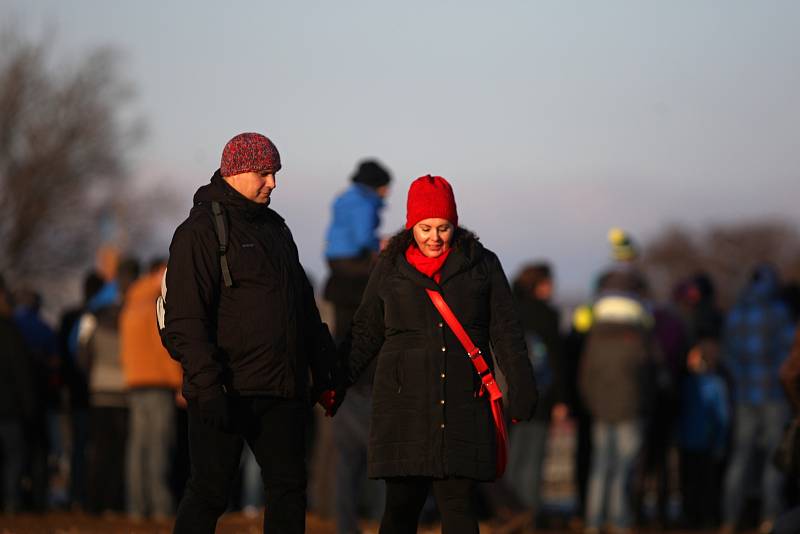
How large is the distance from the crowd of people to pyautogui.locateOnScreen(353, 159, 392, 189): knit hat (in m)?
0.02

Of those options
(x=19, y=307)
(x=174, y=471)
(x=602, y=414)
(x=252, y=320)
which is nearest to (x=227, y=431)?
(x=252, y=320)

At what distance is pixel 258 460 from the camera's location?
26.8 ft

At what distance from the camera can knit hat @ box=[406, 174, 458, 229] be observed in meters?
8.55

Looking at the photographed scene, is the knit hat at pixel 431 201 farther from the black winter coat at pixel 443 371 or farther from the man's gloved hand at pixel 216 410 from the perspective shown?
the man's gloved hand at pixel 216 410

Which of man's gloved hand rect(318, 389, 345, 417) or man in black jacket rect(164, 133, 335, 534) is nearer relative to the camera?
man in black jacket rect(164, 133, 335, 534)

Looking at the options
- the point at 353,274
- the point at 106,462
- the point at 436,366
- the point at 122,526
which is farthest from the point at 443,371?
the point at 106,462

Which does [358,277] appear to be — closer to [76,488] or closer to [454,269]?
[454,269]

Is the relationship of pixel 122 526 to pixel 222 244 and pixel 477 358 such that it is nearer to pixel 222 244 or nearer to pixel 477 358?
pixel 477 358

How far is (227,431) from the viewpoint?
26.1 feet

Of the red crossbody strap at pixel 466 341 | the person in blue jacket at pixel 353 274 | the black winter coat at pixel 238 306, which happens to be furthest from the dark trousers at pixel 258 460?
the person in blue jacket at pixel 353 274

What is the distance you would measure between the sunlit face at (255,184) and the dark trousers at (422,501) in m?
1.42

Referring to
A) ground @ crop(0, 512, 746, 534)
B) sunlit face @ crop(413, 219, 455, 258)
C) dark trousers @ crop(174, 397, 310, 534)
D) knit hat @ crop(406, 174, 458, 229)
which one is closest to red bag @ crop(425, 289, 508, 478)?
sunlit face @ crop(413, 219, 455, 258)

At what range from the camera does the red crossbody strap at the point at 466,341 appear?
8422mm

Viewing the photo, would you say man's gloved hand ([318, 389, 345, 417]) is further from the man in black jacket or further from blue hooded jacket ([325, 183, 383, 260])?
blue hooded jacket ([325, 183, 383, 260])
